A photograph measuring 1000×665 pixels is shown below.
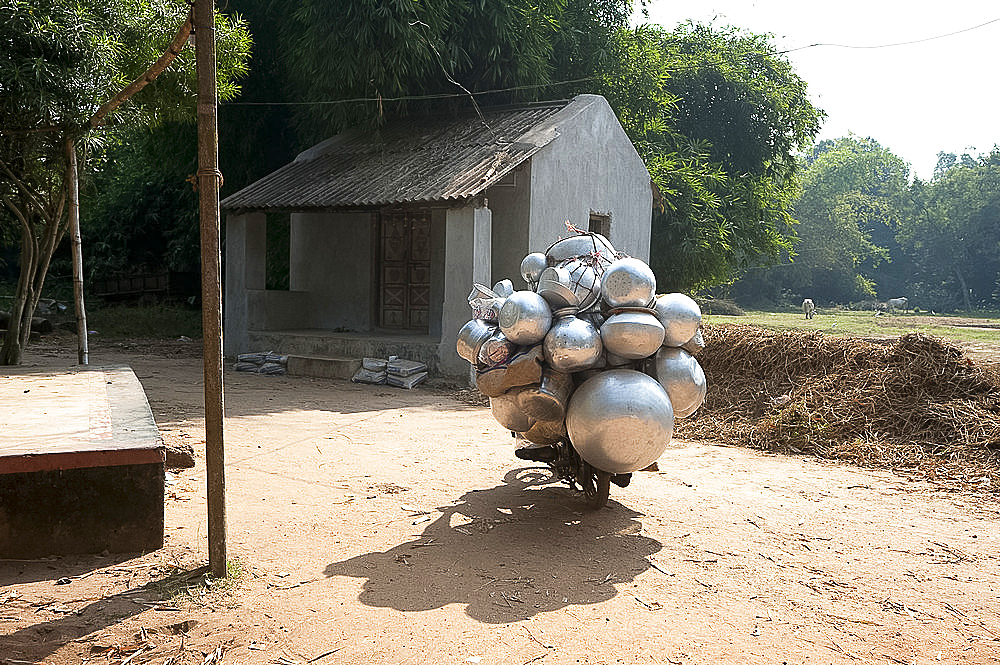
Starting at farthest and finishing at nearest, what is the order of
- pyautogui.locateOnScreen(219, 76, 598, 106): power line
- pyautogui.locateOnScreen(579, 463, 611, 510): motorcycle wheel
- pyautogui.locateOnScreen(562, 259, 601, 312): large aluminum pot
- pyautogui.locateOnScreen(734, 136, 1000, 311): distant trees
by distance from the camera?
Answer: 1. pyautogui.locateOnScreen(734, 136, 1000, 311): distant trees
2. pyautogui.locateOnScreen(219, 76, 598, 106): power line
3. pyautogui.locateOnScreen(579, 463, 611, 510): motorcycle wheel
4. pyautogui.locateOnScreen(562, 259, 601, 312): large aluminum pot

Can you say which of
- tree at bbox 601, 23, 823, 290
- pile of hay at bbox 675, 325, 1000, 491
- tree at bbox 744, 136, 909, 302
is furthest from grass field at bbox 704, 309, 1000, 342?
tree at bbox 744, 136, 909, 302

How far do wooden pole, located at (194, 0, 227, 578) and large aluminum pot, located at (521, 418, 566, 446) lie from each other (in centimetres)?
183

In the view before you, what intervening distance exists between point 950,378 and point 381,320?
9.76 meters

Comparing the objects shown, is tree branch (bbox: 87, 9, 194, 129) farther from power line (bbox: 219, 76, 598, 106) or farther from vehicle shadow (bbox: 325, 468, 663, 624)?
power line (bbox: 219, 76, 598, 106)

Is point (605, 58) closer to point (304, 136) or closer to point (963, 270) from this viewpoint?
point (304, 136)

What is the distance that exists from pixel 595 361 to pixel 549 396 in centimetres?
34

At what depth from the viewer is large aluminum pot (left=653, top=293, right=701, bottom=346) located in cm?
496

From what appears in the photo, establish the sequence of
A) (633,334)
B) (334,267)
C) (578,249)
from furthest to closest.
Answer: (334,267)
(578,249)
(633,334)

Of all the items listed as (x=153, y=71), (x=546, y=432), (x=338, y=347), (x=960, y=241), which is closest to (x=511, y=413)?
(x=546, y=432)

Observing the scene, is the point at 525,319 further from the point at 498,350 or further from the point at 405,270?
the point at 405,270

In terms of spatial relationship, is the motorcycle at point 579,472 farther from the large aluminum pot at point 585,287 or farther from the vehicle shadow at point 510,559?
the large aluminum pot at point 585,287

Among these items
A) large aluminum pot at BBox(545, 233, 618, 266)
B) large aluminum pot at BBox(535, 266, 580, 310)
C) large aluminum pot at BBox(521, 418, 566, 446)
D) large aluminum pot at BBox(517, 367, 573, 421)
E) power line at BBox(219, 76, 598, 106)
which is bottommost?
large aluminum pot at BBox(521, 418, 566, 446)

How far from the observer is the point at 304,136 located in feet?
54.7

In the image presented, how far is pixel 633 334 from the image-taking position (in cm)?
472
